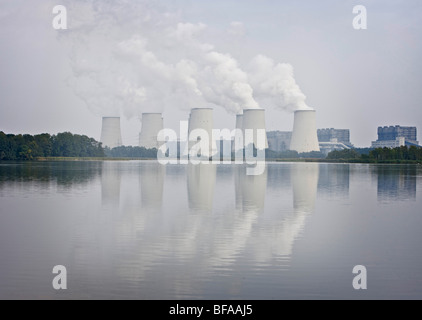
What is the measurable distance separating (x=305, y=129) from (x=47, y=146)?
1076 inches

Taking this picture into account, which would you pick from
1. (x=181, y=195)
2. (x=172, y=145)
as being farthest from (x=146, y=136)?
(x=181, y=195)

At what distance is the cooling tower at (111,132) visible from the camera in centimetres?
6325

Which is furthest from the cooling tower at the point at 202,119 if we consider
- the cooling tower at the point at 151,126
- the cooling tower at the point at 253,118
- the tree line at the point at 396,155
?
the tree line at the point at 396,155

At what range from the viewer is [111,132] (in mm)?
63781

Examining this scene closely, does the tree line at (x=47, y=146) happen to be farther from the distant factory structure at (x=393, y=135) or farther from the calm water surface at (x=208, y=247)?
the distant factory structure at (x=393, y=135)

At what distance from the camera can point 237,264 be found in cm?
620

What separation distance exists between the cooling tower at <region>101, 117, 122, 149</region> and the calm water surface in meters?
A: 50.7

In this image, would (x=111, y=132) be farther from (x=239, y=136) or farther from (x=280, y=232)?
(x=280, y=232)

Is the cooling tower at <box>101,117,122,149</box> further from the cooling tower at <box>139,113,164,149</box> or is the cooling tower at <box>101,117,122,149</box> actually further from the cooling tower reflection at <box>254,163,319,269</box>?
the cooling tower reflection at <box>254,163,319,269</box>

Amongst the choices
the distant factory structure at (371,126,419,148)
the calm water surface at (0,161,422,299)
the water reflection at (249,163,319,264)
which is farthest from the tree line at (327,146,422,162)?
the distant factory structure at (371,126,419,148)

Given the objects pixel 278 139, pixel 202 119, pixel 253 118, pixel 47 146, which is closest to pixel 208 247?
pixel 253 118

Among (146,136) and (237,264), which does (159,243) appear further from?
(146,136)

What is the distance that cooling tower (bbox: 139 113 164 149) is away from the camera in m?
61.6

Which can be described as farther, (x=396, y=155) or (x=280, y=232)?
(x=396, y=155)
